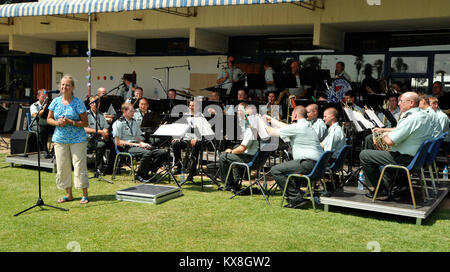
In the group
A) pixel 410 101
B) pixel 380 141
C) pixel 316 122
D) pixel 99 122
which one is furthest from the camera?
pixel 99 122

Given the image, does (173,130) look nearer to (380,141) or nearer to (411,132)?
(380,141)

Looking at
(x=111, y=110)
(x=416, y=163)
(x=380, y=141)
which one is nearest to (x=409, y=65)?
(x=380, y=141)

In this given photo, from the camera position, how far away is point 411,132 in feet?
19.2

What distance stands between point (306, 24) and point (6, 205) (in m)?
7.79

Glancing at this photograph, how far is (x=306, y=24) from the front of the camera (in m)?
10.8

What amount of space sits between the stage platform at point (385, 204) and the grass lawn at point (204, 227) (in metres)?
0.15

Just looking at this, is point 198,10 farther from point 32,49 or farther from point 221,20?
point 32,49

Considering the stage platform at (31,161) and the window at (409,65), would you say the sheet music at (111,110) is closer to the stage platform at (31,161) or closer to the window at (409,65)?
the stage platform at (31,161)

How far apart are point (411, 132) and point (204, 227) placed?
119 inches

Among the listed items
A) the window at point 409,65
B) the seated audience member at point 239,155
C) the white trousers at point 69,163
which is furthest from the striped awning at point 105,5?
the window at point 409,65

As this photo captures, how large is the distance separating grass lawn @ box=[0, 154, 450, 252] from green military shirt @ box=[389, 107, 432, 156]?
0.99 meters

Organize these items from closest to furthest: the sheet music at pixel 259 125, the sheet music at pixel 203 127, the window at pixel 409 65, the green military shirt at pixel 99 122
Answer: the sheet music at pixel 259 125
the sheet music at pixel 203 127
the green military shirt at pixel 99 122
the window at pixel 409 65

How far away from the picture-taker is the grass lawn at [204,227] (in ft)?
15.8

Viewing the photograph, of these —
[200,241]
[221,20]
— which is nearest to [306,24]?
[221,20]
